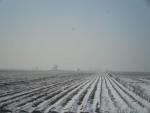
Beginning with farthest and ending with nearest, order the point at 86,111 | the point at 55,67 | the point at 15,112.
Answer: the point at 55,67
the point at 86,111
the point at 15,112

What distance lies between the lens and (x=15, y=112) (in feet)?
24.4

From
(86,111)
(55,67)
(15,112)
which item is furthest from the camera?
(55,67)

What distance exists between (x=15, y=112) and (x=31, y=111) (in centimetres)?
76

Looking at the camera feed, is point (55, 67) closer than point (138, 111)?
No

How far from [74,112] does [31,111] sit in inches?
86.6

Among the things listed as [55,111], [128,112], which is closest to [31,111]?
[55,111]

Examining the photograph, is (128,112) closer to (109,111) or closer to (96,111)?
(109,111)

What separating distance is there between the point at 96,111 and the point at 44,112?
2.74 m

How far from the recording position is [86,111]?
26.1ft

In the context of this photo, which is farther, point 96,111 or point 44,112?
point 96,111

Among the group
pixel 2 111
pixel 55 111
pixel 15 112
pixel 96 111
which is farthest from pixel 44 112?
pixel 96 111

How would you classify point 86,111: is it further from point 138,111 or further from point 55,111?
point 138,111

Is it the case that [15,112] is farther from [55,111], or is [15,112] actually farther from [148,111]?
[148,111]

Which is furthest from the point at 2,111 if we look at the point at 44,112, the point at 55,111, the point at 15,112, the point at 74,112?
the point at 74,112
